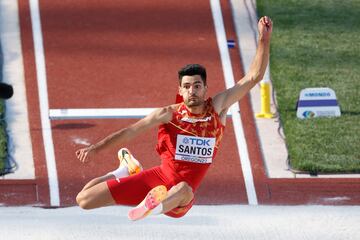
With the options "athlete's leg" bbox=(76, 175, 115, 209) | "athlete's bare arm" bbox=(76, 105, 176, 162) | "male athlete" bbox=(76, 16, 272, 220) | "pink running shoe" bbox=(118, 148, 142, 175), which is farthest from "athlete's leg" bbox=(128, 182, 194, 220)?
"pink running shoe" bbox=(118, 148, 142, 175)

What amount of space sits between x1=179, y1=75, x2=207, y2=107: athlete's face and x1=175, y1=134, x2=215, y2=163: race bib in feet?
0.96

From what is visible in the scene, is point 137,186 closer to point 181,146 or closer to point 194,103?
point 181,146

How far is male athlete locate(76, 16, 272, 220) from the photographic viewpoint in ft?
32.1

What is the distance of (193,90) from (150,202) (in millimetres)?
939

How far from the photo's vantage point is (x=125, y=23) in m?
16.5

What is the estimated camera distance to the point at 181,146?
996cm

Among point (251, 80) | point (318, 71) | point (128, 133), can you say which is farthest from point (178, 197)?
point (318, 71)

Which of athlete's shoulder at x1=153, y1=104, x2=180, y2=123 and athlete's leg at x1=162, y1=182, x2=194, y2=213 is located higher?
athlete's shoulder at x1=153, y1=104, x2=180, y2=123

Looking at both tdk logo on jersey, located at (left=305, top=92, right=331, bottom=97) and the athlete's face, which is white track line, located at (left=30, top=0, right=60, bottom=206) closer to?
tdk logo on jersey, located at (left=305, top=92, right=331, bottom=97)

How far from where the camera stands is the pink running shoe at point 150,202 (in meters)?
9.75

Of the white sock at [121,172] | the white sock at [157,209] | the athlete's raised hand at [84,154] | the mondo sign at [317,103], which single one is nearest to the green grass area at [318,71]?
the mondo sign at [317,103]

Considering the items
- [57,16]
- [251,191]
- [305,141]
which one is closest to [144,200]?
[251,191]

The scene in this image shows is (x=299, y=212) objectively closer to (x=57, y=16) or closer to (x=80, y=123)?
(x=80, y=123)

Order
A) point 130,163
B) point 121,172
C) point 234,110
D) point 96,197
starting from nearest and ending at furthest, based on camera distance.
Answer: point 96,197
point 121,172
point 130,163
point 234,110
